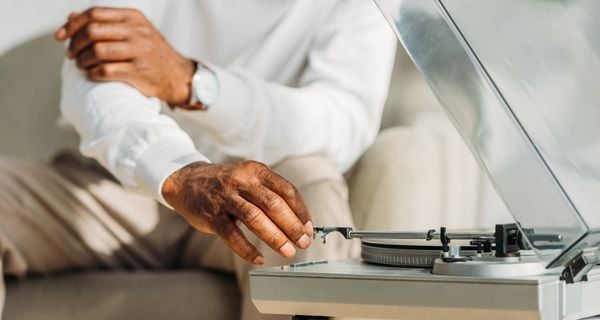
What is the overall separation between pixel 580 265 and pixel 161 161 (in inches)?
15.3

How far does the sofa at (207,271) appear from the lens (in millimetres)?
1243

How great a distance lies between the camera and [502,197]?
697 millimetres

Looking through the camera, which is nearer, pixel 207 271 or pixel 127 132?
pixel 127 132

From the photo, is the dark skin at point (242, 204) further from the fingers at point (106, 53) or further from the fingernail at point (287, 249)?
the fingers at point (106, 53)

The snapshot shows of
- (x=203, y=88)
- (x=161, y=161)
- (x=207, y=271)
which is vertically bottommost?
(x=207, y=271)

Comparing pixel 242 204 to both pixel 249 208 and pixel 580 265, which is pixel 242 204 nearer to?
pixel 249 208

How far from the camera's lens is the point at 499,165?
27.5 inches

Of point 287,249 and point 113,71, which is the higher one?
point 113,71

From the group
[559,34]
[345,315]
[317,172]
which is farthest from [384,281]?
[317,172]

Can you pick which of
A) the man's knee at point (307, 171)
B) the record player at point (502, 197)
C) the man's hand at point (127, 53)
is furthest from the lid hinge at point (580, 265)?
the man's hand at point (127, 53)

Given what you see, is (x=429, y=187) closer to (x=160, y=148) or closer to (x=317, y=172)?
(x=317, y=172)

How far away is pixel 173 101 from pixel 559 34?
1.85ft

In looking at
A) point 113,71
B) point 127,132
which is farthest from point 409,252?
point 113,71

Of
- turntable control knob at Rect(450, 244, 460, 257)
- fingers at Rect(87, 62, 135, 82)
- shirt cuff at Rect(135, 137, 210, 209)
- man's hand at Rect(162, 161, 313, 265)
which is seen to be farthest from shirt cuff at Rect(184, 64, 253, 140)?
turntable control knob at Rect(450, 244, 460, 257)
